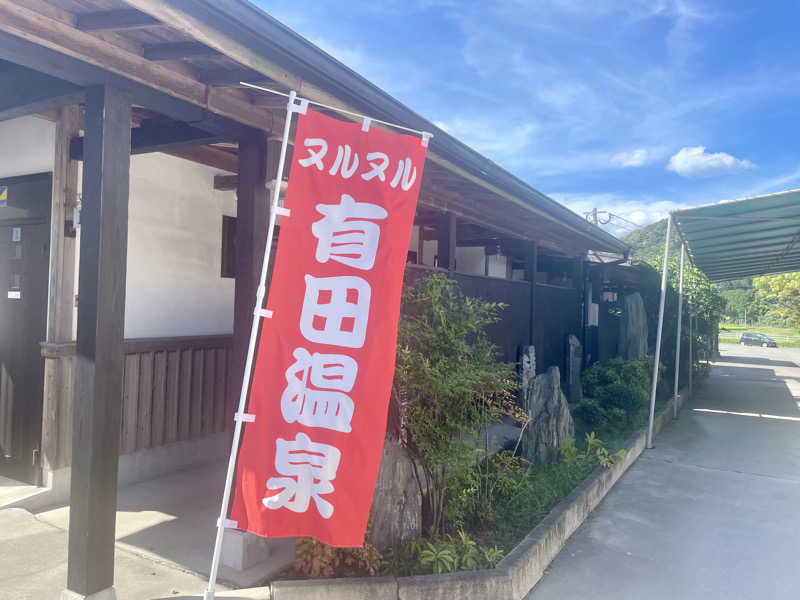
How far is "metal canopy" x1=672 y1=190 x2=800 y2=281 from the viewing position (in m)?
7.14

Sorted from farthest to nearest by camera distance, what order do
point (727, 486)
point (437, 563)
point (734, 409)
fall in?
point (734, 409)
point (727, 486)
point (437, 563)

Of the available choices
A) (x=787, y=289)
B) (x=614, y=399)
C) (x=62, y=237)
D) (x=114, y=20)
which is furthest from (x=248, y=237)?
(x=787, y=289)

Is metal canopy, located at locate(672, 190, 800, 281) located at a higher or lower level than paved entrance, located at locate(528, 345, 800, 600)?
higher

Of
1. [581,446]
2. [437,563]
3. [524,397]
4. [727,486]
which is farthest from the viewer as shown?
[524,397]

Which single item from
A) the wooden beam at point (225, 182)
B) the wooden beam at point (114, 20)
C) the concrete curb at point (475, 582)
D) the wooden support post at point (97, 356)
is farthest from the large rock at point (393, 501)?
the wooden beam at point (225, 182)

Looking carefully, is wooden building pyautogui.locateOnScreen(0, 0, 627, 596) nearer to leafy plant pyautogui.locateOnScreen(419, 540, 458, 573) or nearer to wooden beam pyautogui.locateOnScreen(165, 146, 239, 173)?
wooden beam pyautogui.locateOnScreen(165, 146, 239, 173)

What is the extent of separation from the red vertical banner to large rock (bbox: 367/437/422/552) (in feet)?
2.77

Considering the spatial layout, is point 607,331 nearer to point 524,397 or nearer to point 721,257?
point 721,257

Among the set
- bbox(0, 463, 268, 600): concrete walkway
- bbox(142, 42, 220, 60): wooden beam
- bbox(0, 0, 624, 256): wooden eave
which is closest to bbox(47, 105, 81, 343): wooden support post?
bbox(0, 0, 624, 256): wooden eave

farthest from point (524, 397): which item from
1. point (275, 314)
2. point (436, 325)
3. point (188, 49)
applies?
point (188, 49)

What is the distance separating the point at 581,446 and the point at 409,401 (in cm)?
396

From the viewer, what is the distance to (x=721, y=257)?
1145cm

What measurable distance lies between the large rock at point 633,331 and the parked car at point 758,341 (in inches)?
1342

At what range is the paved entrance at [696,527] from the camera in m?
3.86
